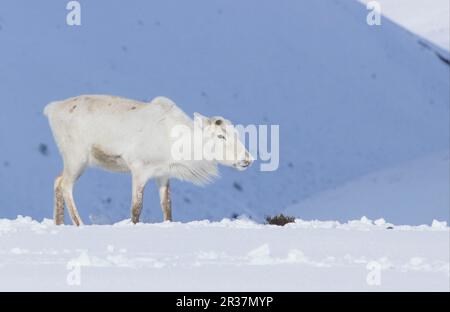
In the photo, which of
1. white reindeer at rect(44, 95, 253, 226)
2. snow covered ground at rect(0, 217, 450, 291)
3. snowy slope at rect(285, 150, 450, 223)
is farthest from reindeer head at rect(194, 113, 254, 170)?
snowy slope at rect(285, 150, 450, 223)

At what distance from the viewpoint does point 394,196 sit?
25016 millimetres

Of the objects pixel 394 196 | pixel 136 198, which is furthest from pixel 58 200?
pixel 394 196

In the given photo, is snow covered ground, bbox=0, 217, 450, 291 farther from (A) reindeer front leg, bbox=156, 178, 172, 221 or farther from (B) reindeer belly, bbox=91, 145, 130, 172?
(B) reindeer belly, bbox=91, 145, 130, 172

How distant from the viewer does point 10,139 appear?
26844mm

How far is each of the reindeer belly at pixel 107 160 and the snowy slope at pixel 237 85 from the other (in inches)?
290

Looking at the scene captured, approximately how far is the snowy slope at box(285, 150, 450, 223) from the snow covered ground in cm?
887

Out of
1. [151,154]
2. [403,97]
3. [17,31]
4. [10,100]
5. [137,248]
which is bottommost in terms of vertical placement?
[137,248]

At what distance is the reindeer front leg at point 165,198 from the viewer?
50.3ft

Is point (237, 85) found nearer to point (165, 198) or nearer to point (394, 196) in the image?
point (394, 196)

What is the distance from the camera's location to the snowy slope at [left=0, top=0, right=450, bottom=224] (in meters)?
26.7
